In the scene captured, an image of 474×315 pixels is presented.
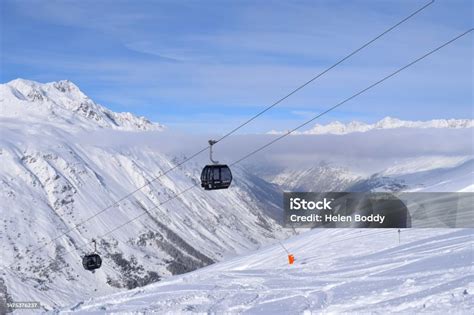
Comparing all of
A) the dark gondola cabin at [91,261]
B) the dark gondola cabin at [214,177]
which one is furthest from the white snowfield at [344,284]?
the dark gondola cabin at [91,261]

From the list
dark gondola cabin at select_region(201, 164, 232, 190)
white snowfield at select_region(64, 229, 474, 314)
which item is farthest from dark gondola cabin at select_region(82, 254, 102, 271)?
dark gondola cabin at select_region(201, 164, 232, 190)

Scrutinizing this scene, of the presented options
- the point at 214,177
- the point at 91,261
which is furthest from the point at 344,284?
the point at 91,261

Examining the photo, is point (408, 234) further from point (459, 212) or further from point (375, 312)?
point (375, 312)

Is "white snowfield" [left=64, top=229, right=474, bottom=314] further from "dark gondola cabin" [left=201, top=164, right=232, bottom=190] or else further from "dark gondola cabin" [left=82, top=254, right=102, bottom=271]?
"dark gondola cabin" [left=82, top=254, right=102, bottom=271]

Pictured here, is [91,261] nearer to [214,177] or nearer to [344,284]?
[214,177]

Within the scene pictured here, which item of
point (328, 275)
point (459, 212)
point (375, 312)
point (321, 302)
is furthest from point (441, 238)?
point (375, 312)
